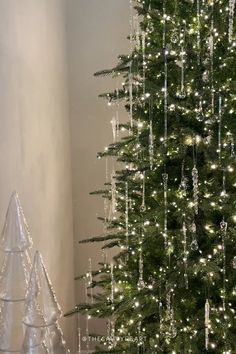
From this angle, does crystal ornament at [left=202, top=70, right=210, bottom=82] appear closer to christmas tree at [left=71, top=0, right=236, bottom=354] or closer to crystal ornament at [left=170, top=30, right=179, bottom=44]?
christmas tree at [left=71, top=0, right=236, bottom=354]

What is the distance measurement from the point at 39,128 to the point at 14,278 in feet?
3.31

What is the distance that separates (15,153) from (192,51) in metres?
0.83

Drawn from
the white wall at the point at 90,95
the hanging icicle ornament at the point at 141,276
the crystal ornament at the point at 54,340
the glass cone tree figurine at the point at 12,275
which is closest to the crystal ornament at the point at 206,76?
the hanging icicle ornament at the point at 141,276

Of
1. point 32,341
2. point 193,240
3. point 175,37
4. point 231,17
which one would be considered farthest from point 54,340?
point 231,17

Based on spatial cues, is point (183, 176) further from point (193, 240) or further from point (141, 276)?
point (141, 276)

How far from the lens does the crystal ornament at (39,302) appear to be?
1580 millimetres

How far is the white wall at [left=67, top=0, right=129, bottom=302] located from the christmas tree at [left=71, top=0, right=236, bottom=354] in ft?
3.66

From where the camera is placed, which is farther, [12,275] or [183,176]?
[183,176]

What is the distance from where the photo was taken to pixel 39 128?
8.07 ft

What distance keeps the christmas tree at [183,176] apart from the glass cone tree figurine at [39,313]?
388 millimetres

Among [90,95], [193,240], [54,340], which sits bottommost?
[54,340]

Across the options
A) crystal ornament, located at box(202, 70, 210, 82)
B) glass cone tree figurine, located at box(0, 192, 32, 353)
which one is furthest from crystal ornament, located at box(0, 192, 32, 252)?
crystal ornament, located at box(202, 70, 210, 82)

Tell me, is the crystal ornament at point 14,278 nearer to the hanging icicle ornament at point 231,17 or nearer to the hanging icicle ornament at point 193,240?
the hanging icicle ornament at point 193,240

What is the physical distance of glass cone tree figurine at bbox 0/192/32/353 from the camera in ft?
5.34
